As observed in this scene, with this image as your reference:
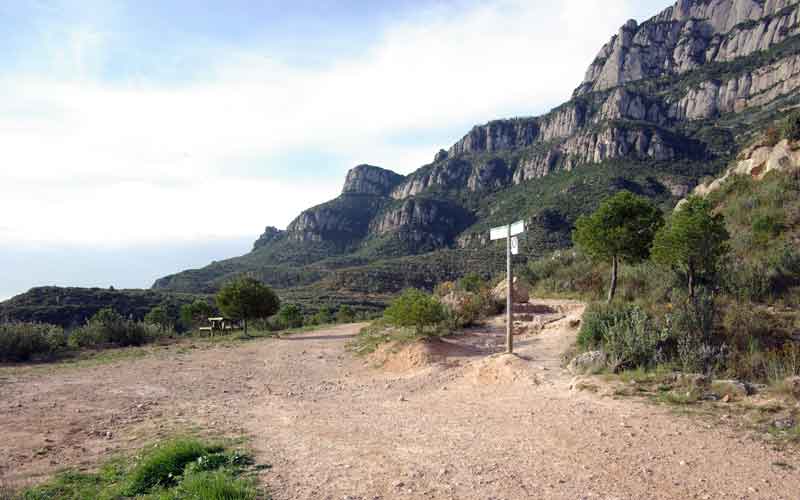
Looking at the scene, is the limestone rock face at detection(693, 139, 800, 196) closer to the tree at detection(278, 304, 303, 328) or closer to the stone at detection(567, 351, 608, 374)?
the stone at detection(567, 351, 608, 374)

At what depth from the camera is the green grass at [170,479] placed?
404cm

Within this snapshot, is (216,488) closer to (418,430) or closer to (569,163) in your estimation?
(418,430)

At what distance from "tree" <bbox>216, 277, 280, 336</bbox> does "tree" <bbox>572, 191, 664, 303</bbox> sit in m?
13.4

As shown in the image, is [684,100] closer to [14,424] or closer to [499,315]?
[499,315]

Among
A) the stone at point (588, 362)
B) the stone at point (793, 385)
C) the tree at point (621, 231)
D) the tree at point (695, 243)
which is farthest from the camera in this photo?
the tree at point (621, 231)

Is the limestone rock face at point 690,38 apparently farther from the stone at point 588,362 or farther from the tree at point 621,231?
the stone at point 588,362

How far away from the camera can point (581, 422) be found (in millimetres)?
5719

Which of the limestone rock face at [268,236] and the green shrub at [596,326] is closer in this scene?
the green shrub at [596,326]

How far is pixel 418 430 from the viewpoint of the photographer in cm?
602

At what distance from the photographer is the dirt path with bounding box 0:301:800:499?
13.6ft

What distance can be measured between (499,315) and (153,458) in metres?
13.6

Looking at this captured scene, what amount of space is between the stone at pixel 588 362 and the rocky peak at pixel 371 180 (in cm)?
13602

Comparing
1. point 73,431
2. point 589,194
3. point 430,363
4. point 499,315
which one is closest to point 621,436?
point 430,363

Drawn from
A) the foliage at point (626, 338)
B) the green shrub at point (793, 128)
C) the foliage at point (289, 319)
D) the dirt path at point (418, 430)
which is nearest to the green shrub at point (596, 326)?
the foliage at point (626, 338)
